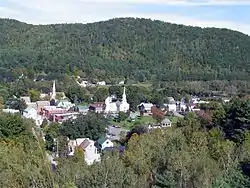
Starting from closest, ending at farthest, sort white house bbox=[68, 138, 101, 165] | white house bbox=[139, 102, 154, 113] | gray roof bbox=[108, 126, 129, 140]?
white house bbox=[68, 138, 101, 165]
gray roof bbox=[108, 126, 129, 140]
white house bbox=[139, 102, 154, 113]

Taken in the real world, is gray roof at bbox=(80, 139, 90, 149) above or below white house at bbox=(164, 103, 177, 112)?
above

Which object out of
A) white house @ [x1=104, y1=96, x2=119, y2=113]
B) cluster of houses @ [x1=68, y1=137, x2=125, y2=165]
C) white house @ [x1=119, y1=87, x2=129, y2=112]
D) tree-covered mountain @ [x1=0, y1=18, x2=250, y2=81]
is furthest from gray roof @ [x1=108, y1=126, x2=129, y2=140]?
tree-covered mountain @ [x1=0, y1=18, x2=250, y2=81]

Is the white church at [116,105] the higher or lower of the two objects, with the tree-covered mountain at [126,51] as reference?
lower

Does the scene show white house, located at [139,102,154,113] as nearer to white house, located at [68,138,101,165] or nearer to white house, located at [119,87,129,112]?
white house, located at [119,87,129,112]

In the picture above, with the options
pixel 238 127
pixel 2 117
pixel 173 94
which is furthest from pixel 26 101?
pixel 238 127

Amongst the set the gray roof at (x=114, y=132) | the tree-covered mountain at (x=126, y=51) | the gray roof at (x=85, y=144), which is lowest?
the gray roof at (x=114, y=132)

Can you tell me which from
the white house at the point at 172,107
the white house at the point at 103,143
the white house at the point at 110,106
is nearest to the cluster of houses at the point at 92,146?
the white house at the point at 103,143

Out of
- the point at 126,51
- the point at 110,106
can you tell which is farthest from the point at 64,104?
the point at 126,51

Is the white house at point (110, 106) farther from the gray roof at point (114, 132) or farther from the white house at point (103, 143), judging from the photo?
the white house at point (103, 143)
